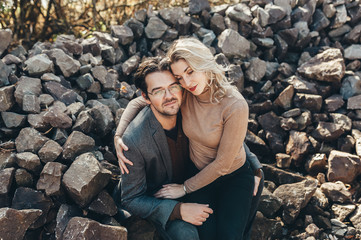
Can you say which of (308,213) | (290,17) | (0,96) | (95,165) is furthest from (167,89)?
(290,17)

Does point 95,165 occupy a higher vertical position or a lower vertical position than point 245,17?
lower

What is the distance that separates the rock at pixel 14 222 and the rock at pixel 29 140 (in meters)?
0.66

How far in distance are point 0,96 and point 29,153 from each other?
76 centimetres

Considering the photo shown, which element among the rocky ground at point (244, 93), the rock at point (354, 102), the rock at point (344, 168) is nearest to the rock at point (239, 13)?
the rocky ground at point (244, 93)

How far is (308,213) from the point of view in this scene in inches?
154

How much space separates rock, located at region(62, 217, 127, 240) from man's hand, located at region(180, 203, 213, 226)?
0.53 meters

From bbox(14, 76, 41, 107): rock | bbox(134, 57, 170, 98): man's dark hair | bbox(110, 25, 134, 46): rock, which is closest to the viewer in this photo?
bbox(134, 57, 170, 98): man's dark hair

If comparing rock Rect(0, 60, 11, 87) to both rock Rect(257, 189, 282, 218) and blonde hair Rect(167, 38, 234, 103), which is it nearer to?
blonde hair Rect(167, 38, 234, 103)

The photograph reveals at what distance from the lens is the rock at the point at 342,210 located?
3.87 m

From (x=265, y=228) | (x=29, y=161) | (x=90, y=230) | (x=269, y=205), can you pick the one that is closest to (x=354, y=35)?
(x=269, y=205)

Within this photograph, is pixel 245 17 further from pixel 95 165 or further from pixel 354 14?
pixel 95 165

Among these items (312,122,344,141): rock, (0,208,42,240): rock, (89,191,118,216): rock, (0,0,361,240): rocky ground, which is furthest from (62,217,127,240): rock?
(312,122,344,141): rock

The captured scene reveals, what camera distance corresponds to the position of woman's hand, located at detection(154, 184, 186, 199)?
9.95ft

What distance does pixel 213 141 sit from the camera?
295 centimetres
